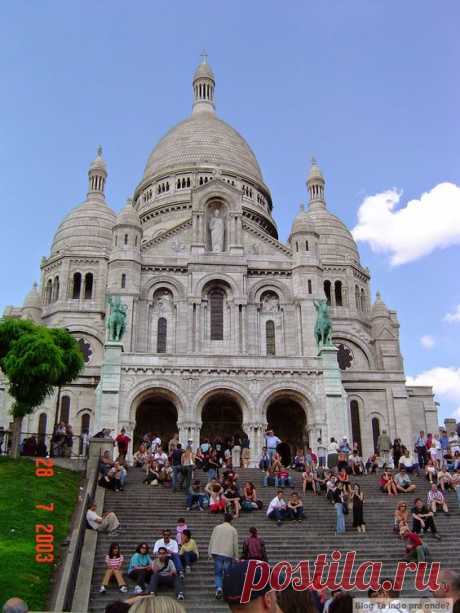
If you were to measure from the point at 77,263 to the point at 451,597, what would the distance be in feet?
164

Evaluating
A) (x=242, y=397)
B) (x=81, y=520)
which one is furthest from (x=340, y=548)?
(x=242, y=397)

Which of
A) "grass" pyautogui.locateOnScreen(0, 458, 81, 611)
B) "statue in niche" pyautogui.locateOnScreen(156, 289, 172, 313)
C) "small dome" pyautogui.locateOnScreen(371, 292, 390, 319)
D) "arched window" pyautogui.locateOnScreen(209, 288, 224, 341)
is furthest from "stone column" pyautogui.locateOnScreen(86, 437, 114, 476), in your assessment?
"small dome" pyautogui.locateOnScreen(371, 292, 390, 319)

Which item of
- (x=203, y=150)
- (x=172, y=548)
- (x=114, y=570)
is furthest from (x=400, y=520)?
(x=203, y=150)

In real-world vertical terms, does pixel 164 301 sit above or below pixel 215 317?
above

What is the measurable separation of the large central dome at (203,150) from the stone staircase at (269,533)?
40.3 metres

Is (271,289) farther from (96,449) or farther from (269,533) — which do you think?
(269,533)

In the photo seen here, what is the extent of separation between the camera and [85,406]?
44562mm

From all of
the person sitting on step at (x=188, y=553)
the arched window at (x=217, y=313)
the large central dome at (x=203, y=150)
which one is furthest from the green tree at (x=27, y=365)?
the large central dome at (x=203, y=150)

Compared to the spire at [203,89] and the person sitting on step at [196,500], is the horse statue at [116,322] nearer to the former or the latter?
the person sitting on step at [196,500]

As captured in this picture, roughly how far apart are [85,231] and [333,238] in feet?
65.5

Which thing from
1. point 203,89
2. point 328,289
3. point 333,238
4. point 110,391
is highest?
point 203,89

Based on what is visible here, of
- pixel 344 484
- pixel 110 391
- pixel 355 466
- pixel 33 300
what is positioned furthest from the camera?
pixel 33 300

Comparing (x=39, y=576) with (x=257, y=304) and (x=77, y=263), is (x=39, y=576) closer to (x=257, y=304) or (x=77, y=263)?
(x=257, y=304)

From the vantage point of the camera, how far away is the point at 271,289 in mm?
43719
